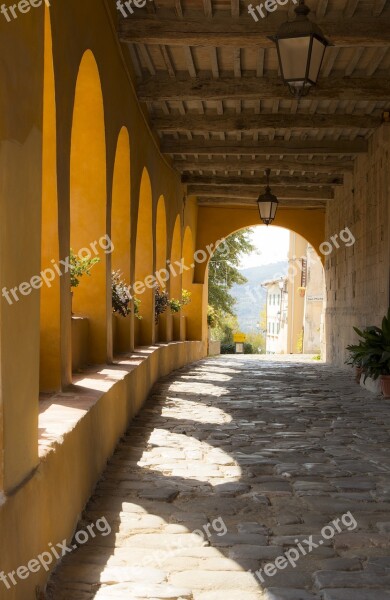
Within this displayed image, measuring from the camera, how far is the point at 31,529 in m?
2.75

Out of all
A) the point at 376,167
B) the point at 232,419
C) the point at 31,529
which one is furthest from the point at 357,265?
the point at 31,529

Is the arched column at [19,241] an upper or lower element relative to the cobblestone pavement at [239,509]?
upper

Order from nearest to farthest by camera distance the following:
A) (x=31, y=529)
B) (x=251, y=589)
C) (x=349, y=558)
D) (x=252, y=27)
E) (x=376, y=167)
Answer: (x=31, y=529) → (x=251, y=589) → (x=349, y=558) → (x=252, y=27) → (x=376, y=167)

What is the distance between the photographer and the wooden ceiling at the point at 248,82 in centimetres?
661

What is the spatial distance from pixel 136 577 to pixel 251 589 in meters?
0.50

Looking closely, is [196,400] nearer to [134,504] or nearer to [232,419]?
[232,419]

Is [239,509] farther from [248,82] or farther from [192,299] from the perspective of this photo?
[192,299]

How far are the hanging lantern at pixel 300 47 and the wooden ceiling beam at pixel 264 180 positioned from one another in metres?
9.20

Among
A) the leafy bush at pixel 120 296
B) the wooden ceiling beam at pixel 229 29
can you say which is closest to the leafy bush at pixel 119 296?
the leafy bush at pixel 120 296

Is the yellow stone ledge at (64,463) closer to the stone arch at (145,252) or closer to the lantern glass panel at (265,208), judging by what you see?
the stone arch at (145,252)

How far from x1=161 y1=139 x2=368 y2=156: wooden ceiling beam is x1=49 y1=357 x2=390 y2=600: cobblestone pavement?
16.7 ft

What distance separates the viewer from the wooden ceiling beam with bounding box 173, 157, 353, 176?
12789mm

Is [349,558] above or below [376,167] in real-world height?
below

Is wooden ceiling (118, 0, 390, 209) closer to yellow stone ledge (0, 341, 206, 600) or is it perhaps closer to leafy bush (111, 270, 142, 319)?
leafy bush (111, 270, 142, 319)
